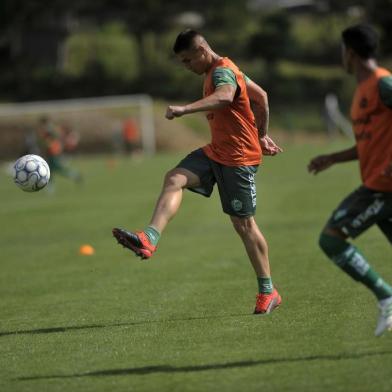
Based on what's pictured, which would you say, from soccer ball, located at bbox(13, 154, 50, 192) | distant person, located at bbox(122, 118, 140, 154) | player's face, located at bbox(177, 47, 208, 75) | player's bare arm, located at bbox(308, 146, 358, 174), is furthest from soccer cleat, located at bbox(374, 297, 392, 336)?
distant person, located at bbox(122, 118, 140, 154)

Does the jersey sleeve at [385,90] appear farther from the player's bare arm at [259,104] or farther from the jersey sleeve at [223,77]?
the player's bare arm at [259,104]

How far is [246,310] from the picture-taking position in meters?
9.15

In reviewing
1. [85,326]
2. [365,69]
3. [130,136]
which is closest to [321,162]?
[365,69]

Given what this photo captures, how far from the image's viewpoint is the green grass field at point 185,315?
6664 millimetres

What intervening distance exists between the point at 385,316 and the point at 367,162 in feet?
3.49

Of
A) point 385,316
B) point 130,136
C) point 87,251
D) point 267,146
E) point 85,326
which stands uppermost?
point 385,316

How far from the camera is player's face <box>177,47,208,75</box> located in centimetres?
843

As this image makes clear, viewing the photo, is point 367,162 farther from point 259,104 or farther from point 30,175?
point 30,175

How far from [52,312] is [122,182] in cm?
2251

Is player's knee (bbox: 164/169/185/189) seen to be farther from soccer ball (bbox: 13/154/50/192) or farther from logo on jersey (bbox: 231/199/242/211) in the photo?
soccer ball (bbox: 13/154/50/192)

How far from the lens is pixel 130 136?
49594 millimetres

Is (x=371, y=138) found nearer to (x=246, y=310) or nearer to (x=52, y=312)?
(x=246, y=310)

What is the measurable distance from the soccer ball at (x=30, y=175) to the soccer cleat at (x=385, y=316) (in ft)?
15.0

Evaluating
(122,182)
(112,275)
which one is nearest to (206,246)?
(112,275)
